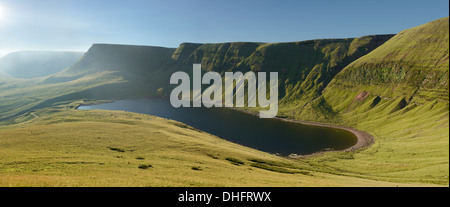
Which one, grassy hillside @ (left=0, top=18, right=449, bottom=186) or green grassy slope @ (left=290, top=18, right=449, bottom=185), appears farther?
green grassy slope @ (left=290, top=18, right=449, bottom=185)

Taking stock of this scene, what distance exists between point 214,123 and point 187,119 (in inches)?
1104

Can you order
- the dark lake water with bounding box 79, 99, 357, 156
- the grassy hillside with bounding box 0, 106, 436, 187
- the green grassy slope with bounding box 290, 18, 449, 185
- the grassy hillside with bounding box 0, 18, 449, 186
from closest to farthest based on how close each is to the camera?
the grassy hillside with bounding box 0, 106, 436, 187 < the grassy hillside with bounding box 0, 18, 449, 186 < the green grassy slope with bounding box 290, 18, 449, 185 < the dark lake water with bounding box 79, 99, 357, 156

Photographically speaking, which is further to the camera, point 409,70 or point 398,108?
point 409,70

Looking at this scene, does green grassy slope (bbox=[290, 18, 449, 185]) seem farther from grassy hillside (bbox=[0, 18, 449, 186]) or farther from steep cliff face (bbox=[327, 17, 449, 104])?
grassy hillside (bbox=[0, 18, 449, 186])

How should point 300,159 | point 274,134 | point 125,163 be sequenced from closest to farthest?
point 125,163 < point 300,159 < point 274,134

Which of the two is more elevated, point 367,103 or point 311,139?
point 367,103

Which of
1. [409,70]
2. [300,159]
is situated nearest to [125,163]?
[300,159]

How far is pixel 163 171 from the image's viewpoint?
3231 centimetres

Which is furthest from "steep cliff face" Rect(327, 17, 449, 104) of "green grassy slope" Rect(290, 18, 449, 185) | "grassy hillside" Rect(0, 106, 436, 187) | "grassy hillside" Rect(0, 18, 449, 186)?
"grassy hillside" Rect(0, 106, 436, 187)

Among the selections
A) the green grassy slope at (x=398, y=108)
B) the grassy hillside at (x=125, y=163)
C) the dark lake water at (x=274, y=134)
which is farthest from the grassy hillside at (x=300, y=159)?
the dark lake water at (x=274, y=134)

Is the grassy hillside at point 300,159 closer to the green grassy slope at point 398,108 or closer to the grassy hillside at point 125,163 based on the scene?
the grassy hillside at point 125,163

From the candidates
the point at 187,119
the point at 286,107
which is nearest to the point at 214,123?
the point at 187,119

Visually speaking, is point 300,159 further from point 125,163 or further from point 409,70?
point 409,70
